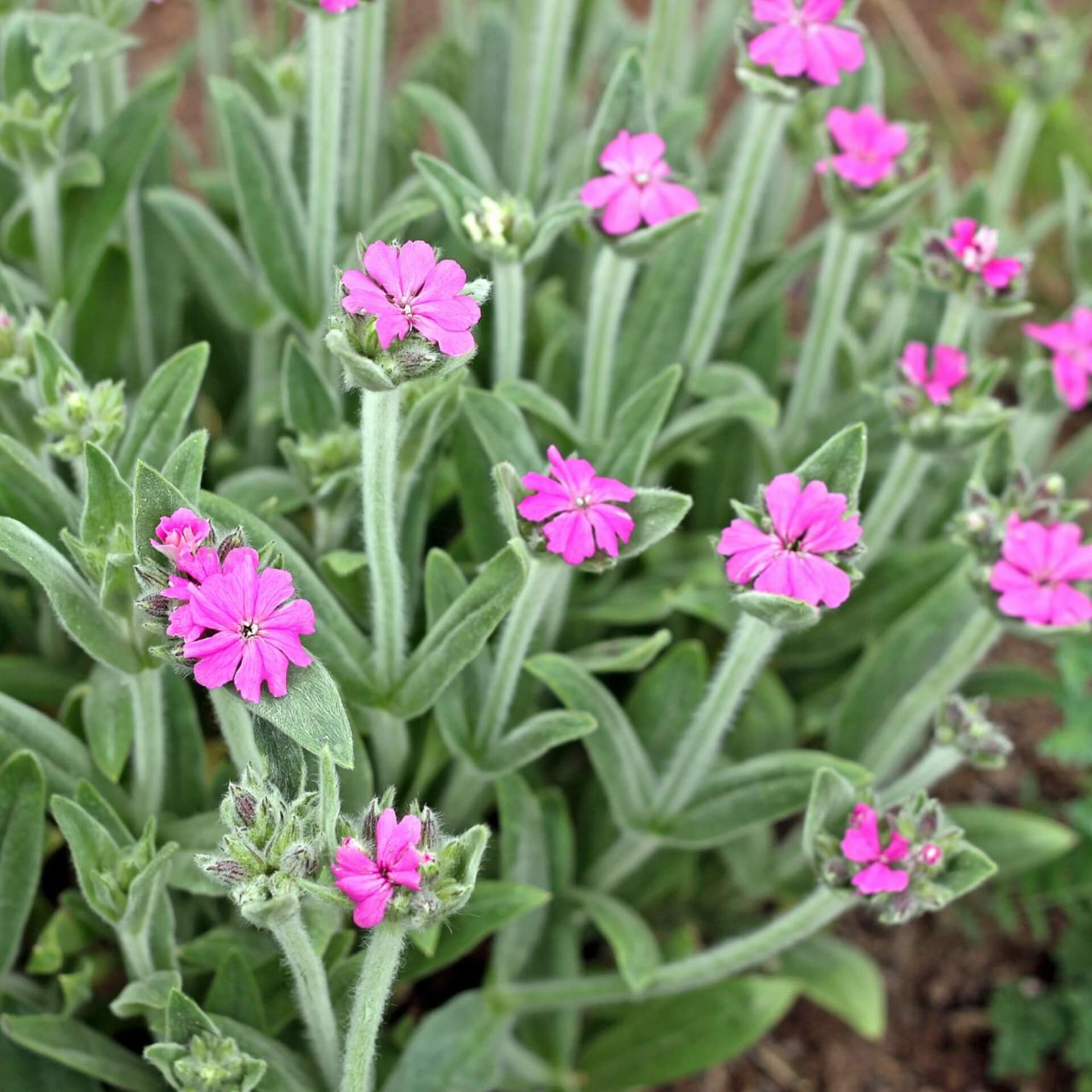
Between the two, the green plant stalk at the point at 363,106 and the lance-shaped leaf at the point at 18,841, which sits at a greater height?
the green plant stalk at the point at 363,106

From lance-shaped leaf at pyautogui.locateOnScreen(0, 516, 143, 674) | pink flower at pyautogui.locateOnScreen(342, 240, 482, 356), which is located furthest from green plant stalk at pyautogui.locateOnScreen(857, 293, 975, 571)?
lance-shaped leaf at pyautogui.locateOnScreen(0, 516, 143, 674)

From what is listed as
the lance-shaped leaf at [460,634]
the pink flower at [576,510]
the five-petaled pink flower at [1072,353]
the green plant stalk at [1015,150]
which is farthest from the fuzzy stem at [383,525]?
the green plant stalk at [1015,150]

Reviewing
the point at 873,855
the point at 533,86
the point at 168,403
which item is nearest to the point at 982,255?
the point at 533,86

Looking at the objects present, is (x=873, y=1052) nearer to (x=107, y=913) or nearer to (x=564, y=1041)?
(x=564, y=1041)

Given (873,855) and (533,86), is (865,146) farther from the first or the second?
(873,855)

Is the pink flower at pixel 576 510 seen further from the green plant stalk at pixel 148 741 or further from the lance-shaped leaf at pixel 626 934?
the lance-shaped leaf at pixel 626 934

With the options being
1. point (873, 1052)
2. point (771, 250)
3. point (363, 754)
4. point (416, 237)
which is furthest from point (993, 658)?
point (363, 754)

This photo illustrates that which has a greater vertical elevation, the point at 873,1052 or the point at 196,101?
the point at 196,101
